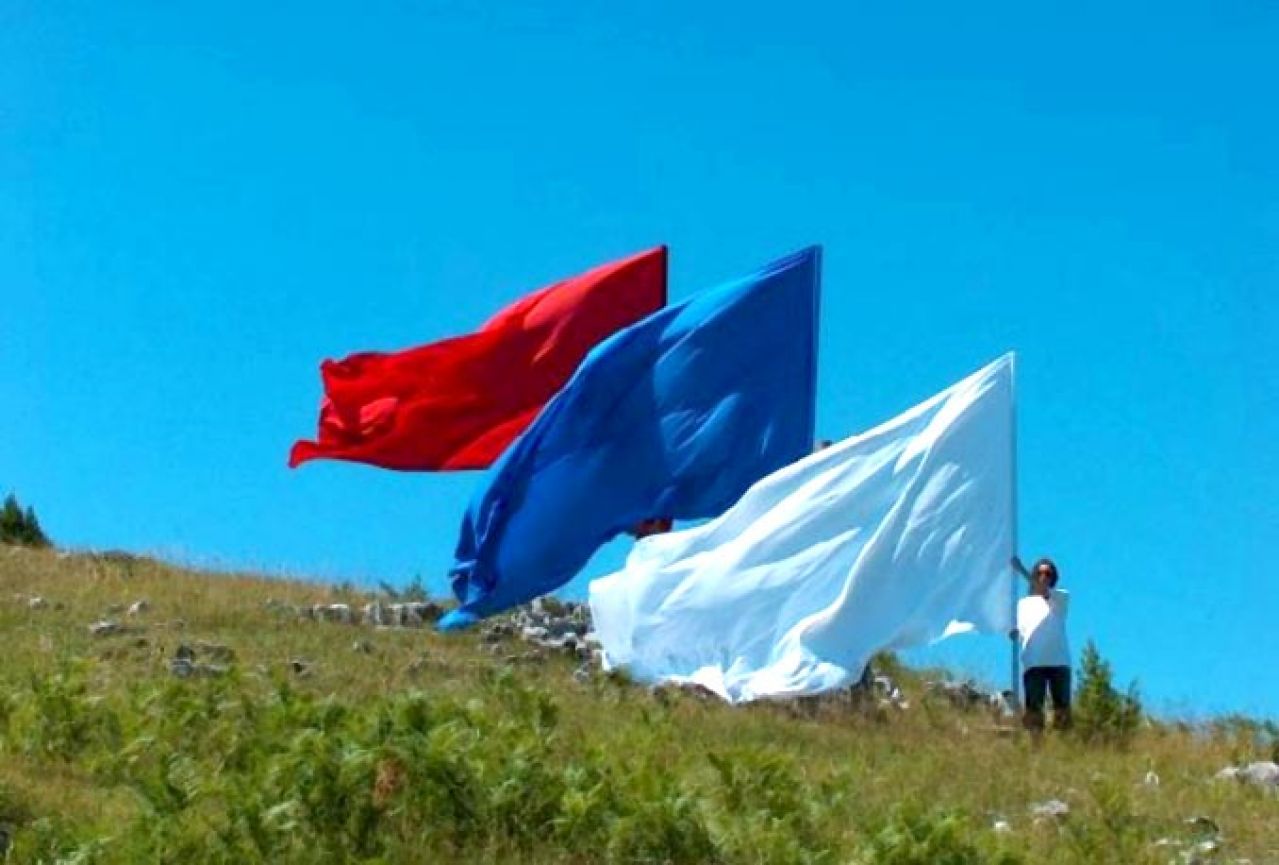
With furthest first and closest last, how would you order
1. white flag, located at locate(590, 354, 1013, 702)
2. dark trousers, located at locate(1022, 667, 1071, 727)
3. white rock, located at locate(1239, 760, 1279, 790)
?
white flag, located at locate(590, 354, 1013, 702), dark trousers, located at locate(1022, 667, 1071, 727), white rock, located at locate(1239, 760, 1279, 790)

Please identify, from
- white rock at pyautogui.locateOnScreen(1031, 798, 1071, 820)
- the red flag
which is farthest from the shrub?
the red flag

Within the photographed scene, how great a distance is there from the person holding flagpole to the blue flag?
14.2 ft

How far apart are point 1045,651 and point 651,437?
5.45 metres

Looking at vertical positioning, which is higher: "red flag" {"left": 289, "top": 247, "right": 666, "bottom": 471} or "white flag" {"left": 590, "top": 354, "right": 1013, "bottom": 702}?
"red flag" {"left": 289, "top": 247, "right": 666, "bottom": 471}

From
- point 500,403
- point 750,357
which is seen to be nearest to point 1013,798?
point 750,357

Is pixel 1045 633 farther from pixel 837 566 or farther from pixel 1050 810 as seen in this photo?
pixel 1050 810

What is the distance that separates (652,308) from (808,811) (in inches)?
574

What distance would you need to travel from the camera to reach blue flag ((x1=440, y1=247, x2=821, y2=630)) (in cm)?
2138

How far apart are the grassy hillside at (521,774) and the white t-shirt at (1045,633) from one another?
2.26 ft

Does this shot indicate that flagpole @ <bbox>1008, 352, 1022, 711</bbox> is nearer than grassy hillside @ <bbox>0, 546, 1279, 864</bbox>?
No

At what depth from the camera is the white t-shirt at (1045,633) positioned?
1758 cm

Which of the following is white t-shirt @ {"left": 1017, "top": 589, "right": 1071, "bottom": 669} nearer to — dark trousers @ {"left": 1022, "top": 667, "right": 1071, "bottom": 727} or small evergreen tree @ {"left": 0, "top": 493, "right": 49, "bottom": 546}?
dark trousers @ {"left": 1022, "top": 667, "right": 1071, "bottom": 727}

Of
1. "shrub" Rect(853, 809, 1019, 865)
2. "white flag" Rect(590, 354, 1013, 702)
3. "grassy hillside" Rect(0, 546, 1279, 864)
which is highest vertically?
"white flag" Rect(590, 354, 1013, 702)

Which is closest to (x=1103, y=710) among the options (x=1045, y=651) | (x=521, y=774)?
(x=1045, y=651)
